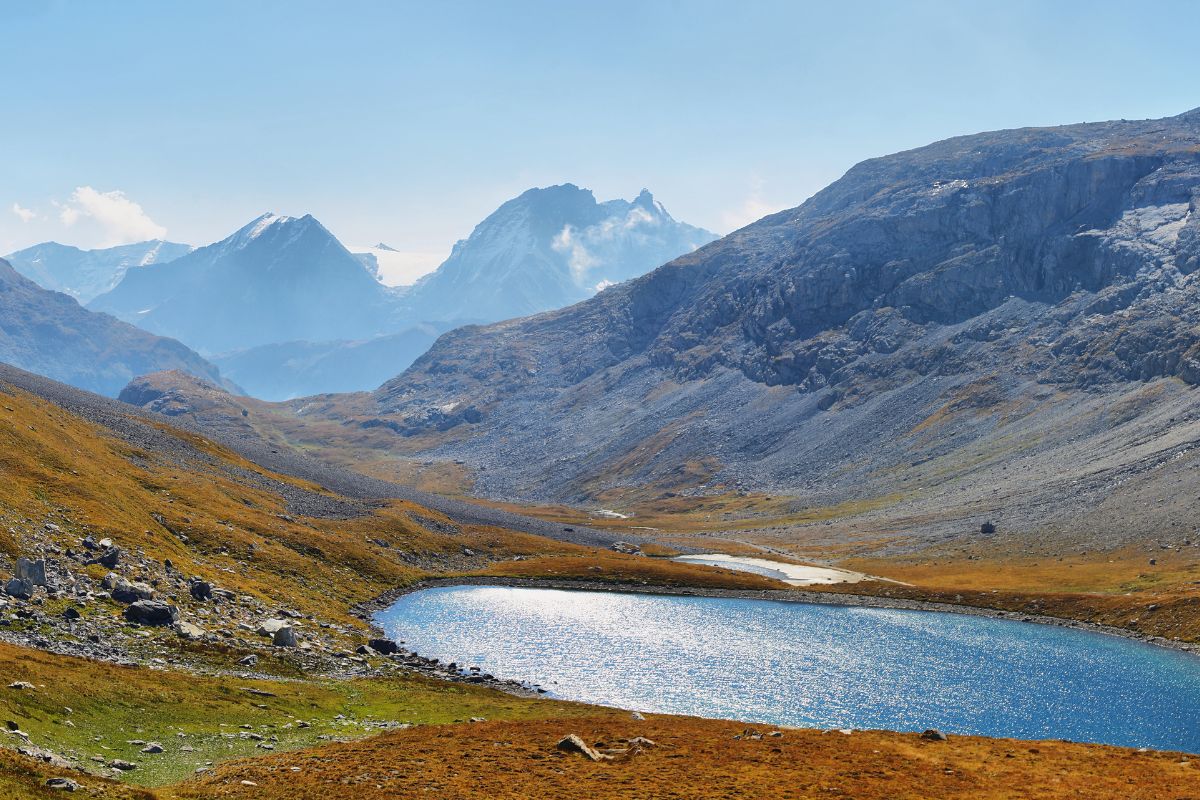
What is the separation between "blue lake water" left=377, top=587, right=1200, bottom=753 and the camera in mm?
82188

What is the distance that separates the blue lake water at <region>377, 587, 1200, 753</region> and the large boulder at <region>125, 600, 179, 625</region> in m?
30.9

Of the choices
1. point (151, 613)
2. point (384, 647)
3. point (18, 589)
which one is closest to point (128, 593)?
point (151, 613)

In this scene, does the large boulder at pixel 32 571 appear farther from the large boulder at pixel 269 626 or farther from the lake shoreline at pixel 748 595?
the lake shoreline at pixel 748 595

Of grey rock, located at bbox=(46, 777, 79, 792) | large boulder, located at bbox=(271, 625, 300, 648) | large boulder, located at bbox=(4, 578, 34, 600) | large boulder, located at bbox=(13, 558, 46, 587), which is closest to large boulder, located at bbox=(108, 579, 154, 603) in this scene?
large boulder, located at bbox=(13, 558, 46, 587)

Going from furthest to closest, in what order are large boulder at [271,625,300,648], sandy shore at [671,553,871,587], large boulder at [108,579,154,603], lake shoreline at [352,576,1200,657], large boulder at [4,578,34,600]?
sandy shore at [671,553,871,587]
lake shoreline at [352,576,1200,657]
large boulder at [271,625,300,648]
large boulder at [108,579,154,603]
large boulder at [4,578,34,600]

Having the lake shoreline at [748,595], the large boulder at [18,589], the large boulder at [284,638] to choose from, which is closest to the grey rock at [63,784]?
the large boulder at [18,589]

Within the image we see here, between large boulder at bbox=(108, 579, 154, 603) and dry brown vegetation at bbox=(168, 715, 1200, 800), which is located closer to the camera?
dry brown vegetation at bbox=(168, 715, 1200, 800)

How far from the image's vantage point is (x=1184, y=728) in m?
79.4

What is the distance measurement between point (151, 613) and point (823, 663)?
7028 centimetres

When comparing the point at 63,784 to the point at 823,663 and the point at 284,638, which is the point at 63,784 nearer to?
the point at 284,638

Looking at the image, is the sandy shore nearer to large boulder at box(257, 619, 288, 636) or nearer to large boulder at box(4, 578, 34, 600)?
large boulder at box(257, 619, 288, 636)

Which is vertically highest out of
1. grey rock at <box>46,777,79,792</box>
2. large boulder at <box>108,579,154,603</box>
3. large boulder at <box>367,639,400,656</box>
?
grey rock at <box>46,777,79,792</box>

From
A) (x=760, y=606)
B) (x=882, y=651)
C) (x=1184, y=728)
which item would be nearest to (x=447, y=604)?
(x=760, y=606)

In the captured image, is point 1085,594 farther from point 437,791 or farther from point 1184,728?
point 437,791
